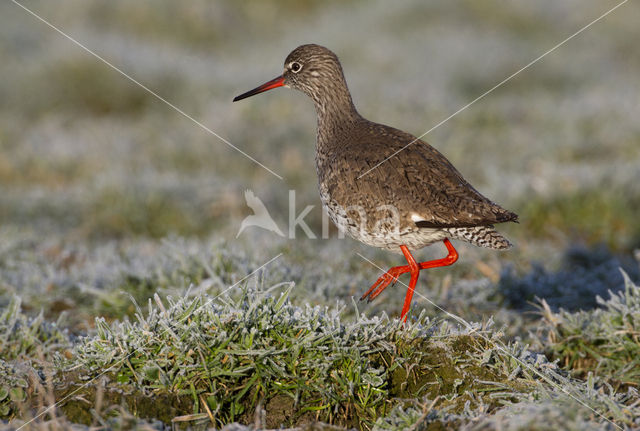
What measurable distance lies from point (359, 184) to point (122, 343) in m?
1.77

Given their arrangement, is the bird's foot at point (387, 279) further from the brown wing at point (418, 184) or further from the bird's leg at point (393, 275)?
the brown wing at point (418, 184)

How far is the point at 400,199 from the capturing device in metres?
4.02

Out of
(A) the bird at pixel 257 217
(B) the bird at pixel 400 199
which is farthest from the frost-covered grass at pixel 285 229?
(B) the bird at pixel 400 199

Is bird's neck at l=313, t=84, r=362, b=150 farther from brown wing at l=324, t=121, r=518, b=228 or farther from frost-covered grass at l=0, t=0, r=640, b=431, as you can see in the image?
frost-covered grass at l=0, t=0, r=640, b=431

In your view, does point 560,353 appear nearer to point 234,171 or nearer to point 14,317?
point 14,317

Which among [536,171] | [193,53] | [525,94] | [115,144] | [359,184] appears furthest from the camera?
[193,53]

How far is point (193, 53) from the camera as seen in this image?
51.6 feet

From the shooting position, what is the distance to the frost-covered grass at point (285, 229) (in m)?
3.27

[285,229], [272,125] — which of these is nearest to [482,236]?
[285,229]

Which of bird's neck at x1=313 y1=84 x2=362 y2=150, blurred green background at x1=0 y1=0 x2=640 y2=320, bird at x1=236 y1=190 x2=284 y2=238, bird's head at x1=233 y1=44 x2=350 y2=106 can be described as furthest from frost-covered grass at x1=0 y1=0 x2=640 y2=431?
bird's head at x1=233 y1=44 x2=350 y2=106

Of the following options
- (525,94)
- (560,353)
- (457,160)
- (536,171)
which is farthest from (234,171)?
(525,94)

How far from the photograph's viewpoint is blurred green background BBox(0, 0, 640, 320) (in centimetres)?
648

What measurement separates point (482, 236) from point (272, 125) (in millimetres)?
6678

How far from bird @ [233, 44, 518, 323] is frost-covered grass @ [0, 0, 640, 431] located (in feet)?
1.70
